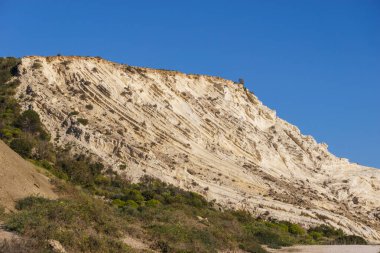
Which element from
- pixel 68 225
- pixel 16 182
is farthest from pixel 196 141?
pixel 68 225

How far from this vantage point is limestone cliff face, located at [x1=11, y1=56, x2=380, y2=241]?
145 feet

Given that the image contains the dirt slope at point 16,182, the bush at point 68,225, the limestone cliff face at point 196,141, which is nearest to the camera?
the bush at point 68,225

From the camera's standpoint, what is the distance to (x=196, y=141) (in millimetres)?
50188

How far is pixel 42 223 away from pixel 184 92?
41.2 metres

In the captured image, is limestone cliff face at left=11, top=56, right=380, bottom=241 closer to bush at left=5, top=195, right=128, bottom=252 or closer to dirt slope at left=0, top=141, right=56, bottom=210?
dirt slope at left=0, top=141, right=56, bottom=210

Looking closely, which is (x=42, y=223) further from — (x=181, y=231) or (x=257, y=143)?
(x=257, y=143)

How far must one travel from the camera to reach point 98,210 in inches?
846

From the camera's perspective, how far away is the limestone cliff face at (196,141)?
145 ft

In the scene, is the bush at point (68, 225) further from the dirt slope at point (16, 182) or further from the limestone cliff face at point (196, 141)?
the limestone cliff face at point (196, 141)

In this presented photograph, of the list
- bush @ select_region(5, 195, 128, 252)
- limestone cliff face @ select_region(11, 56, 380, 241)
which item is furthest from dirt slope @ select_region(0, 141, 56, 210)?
limestone cliff face @ select_region(11, 56, 380, 241)

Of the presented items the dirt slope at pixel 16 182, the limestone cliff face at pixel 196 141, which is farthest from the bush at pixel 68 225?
the limestone cliff face at pixel 196 141

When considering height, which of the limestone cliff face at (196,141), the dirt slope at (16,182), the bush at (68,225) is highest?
the limestone cliff face at (196,141)

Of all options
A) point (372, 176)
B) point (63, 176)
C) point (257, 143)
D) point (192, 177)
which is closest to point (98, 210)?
point (63, 176)

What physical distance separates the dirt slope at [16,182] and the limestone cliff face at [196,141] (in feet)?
60.6
